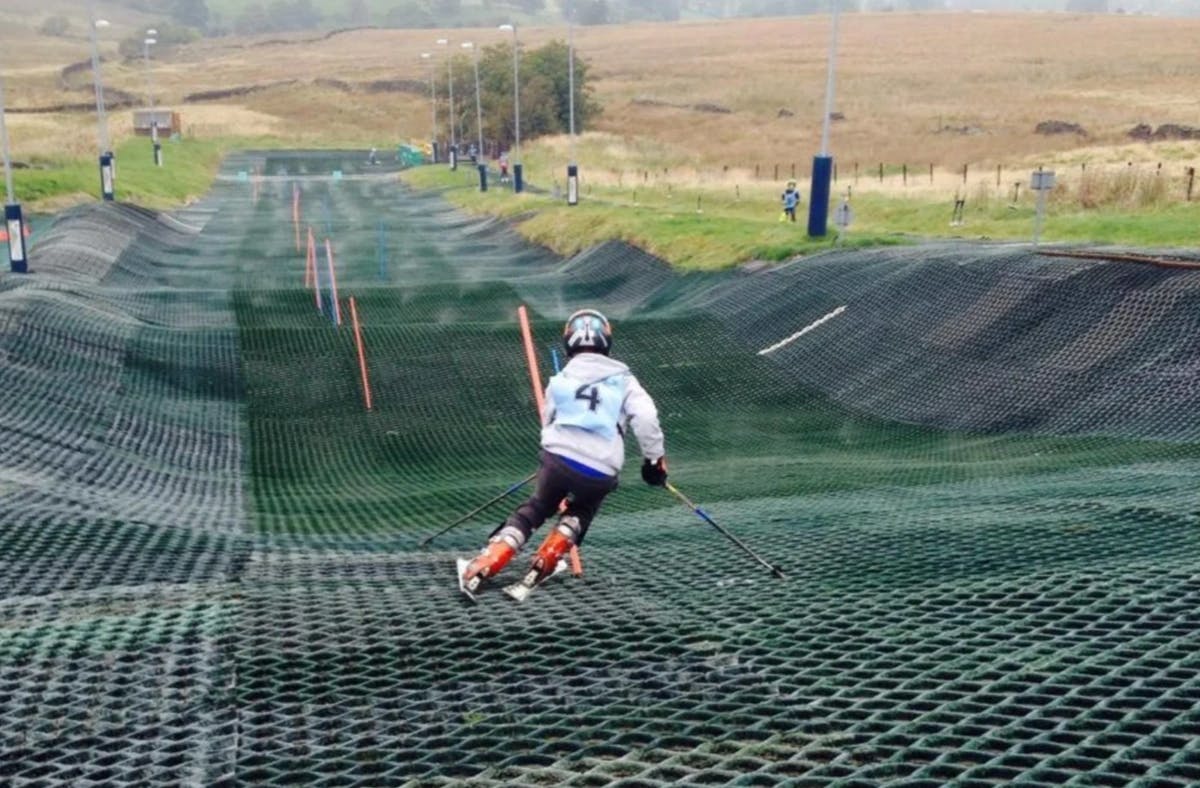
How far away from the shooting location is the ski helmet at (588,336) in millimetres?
7551

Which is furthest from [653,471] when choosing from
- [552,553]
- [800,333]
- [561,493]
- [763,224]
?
[763,224]

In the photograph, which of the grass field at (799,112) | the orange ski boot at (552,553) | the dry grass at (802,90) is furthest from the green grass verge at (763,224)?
the orange ski boot at (552,553)

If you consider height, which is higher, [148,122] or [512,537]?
[148,122]

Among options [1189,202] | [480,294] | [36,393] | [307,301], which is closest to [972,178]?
[1189,202]

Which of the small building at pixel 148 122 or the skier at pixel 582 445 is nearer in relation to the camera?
the skier at pixel 582 445

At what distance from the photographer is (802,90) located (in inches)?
4235

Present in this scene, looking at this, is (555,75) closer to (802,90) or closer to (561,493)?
(802,90)

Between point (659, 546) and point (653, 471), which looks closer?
point (653, 471)

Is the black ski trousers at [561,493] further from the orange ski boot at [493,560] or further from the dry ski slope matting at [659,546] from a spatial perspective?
the dry ski slope matting at [659,546]

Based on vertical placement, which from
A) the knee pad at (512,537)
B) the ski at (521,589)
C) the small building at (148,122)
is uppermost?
the small building at (148,122)

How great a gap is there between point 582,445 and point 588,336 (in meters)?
0.69

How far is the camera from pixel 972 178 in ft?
147

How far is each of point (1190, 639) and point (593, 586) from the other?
11.1 ft

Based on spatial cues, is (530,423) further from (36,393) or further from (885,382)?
(36,393)
